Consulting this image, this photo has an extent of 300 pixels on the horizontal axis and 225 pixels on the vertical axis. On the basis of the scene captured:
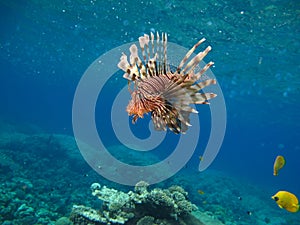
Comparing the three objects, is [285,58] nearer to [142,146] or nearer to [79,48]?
[142,146]

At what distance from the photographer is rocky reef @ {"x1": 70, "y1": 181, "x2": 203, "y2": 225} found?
477 cm

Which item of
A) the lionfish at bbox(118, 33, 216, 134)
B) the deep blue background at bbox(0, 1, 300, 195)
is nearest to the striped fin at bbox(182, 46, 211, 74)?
the lionfish at bbox(118, 33, 216, 134)

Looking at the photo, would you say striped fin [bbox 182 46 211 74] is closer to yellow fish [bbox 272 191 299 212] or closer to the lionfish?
the lionfish

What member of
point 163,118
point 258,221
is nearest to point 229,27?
point 258,221

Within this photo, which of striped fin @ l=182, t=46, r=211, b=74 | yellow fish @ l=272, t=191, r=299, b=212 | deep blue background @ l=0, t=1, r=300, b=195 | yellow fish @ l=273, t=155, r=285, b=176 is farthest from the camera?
deep blue background @ l=0, t=1, r=300, b=195

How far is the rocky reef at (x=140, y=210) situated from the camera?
4.77 m

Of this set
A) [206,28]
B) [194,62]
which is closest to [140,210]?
[194,62]

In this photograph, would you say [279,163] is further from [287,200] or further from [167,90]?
[167,90]

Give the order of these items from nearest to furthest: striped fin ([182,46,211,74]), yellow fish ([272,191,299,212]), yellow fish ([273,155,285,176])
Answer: striped fin ([182,46,211,74]), yellow fish ([272,191,299,212]), yellow fish ([273,155,285,176])

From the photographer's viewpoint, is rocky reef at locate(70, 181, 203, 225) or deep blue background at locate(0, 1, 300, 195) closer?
rocky reef at locate(70, 181, 203, 225)

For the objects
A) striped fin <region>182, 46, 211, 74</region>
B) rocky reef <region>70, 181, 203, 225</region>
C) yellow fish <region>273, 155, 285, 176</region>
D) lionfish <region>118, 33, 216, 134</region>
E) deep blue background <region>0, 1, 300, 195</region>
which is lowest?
rocky reef <region>70, 181, 203, 225</region>

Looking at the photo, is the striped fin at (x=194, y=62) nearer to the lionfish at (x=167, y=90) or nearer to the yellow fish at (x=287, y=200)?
the lionfish at (x=167, y=90)

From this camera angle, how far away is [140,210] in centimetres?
514

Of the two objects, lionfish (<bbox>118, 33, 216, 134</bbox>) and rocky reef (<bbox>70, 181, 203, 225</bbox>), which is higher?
lionfish (<bbox>118, 33, 216, 134</bbox>)
